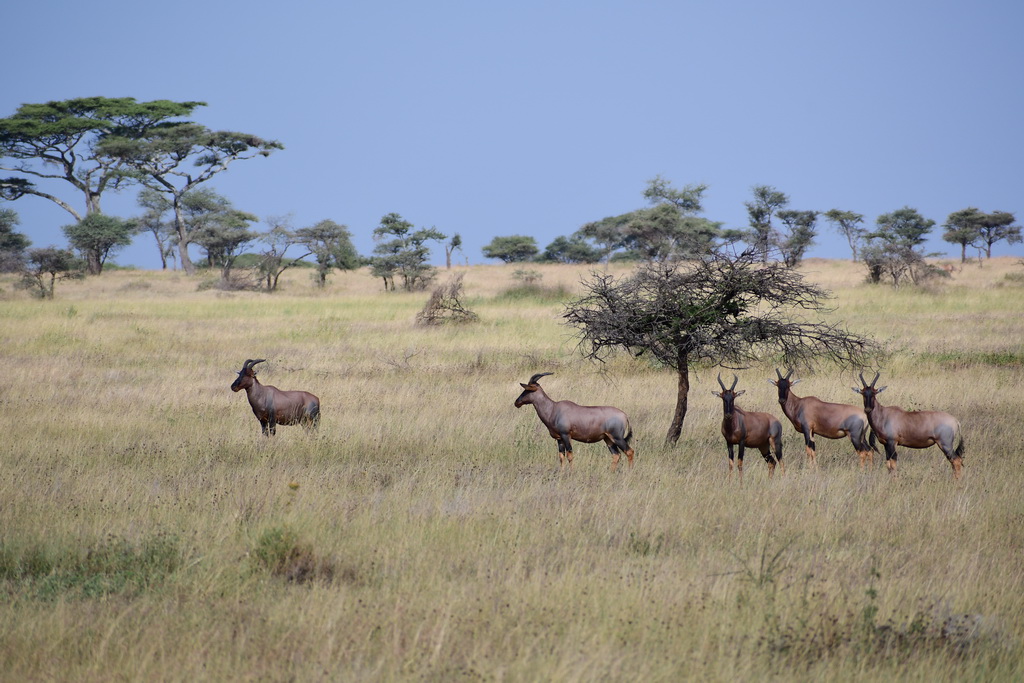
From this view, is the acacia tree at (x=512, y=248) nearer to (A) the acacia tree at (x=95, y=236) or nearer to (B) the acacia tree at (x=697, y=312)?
(A) the acacia tree at (x=95, y=236)

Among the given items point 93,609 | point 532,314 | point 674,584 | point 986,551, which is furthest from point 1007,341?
point 93,609

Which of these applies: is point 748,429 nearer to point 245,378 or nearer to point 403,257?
point 245,378

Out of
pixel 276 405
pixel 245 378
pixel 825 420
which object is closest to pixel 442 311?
pixel 276 405

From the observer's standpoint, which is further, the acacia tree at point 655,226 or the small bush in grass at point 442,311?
the acacia tree at point 655,226

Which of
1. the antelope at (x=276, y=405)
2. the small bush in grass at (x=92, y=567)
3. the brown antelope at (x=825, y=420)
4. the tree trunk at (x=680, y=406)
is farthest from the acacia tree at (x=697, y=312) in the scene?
the small bush in grass at (x=92, y=567)

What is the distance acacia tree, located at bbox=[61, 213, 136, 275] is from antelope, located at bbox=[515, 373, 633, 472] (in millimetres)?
51076

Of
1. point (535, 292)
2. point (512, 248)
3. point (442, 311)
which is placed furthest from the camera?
point (512, 248)

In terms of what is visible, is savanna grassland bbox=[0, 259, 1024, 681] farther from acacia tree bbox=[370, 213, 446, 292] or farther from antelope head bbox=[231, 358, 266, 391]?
acacia tree bbox=[370, 213, 446, 292]

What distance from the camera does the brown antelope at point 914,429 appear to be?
868 centimetres

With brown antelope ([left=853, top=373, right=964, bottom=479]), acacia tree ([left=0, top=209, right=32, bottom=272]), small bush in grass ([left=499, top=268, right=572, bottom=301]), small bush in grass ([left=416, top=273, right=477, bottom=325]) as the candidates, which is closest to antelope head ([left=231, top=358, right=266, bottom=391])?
brown antelope ([left=853, top=373, right=964, bottom=479])

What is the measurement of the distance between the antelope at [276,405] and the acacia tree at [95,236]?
1895 inches

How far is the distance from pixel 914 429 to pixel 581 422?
341 cm

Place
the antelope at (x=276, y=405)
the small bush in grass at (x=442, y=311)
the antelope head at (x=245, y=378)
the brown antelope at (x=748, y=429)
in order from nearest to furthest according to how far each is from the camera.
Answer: the brown antelope at (x=748, y=429) → the antelope head at (x=245, y=378) → the antelope at (x=276, y=405) → the small bush in grass at (x=442, y=311)

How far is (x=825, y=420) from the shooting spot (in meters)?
9.49
